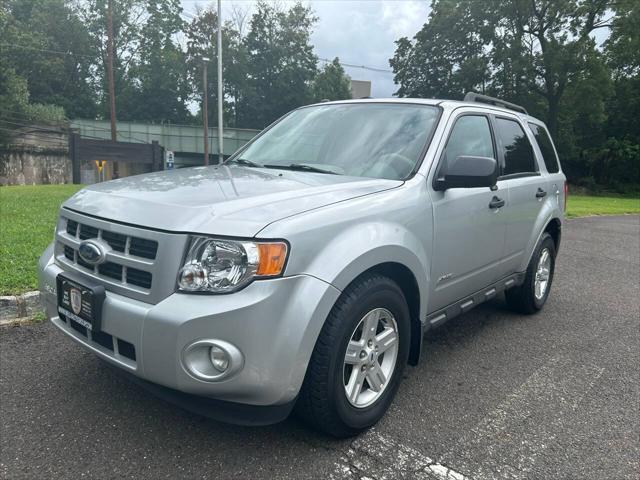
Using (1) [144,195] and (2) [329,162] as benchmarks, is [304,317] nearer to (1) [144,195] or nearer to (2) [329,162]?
(1) [144,195]

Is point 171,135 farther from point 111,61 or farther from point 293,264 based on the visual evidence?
point 293,264

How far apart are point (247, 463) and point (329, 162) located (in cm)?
188

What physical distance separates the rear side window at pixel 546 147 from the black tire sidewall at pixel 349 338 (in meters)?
2.96

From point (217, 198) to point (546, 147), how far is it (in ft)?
12.9

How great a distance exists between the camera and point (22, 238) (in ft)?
20.2

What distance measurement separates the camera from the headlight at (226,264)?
211 cm

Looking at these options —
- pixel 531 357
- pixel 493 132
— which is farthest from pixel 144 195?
pixel 531 357

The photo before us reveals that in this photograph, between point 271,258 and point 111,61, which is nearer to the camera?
point 271,258

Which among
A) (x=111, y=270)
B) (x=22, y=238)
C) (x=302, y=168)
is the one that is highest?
(x=302, y=168)

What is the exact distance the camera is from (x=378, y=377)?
273cm

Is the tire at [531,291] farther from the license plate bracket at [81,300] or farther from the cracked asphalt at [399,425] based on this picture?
the license plate bracket at [81,300]

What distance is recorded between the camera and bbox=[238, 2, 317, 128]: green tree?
61.7m

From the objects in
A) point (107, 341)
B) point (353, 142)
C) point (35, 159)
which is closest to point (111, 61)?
point (35, 159)

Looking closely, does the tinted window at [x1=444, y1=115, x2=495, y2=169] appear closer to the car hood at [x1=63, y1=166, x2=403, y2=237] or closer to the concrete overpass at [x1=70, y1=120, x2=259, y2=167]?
the car hood at [x1=63, y1=166, x2=403, y2=237]
